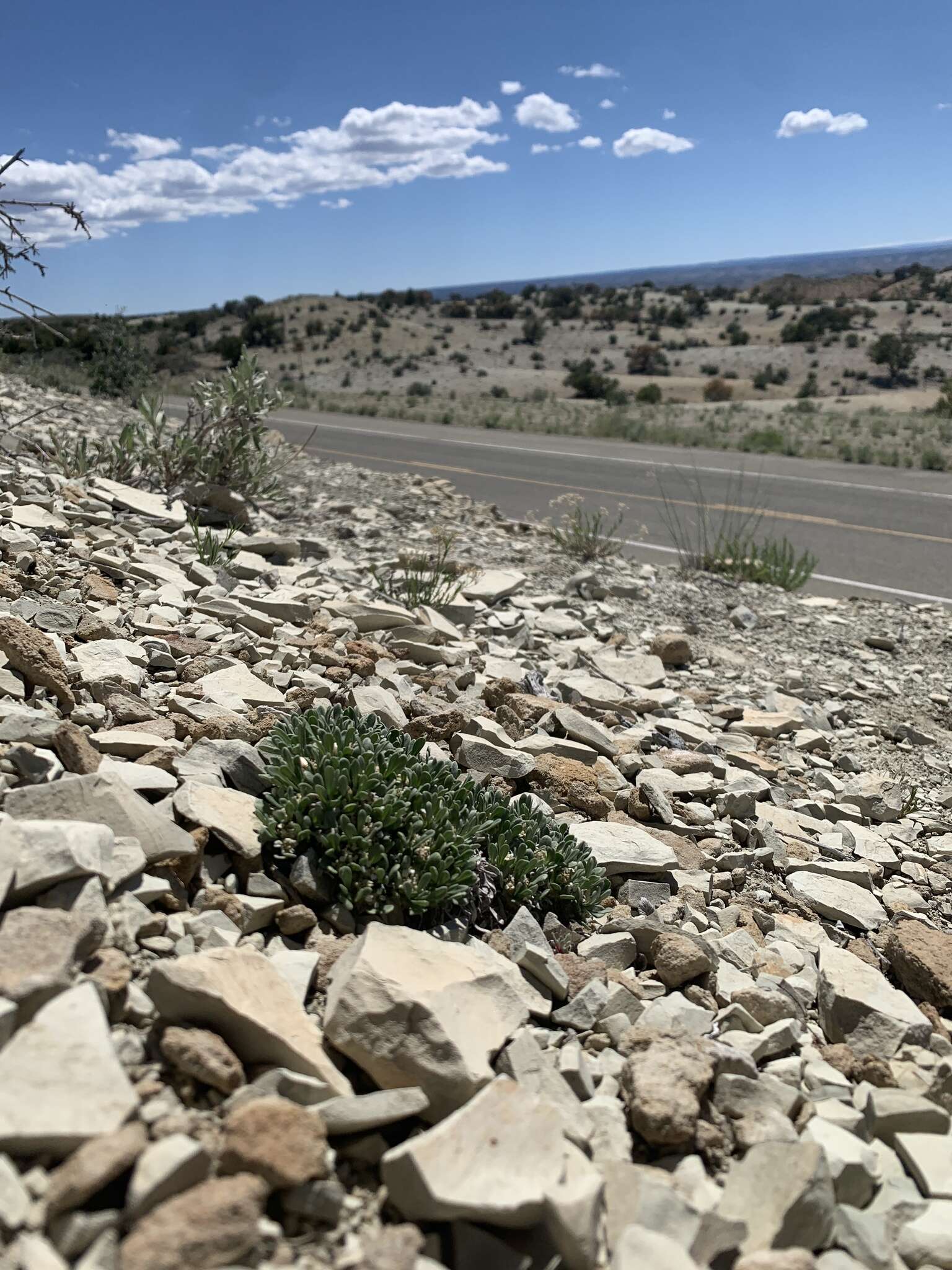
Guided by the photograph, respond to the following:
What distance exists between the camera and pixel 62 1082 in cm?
210

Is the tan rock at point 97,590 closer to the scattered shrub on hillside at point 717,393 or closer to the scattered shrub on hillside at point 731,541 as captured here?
the scattered shrub on hillside at point 731,541

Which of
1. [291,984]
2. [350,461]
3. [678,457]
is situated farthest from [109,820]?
[678,457]

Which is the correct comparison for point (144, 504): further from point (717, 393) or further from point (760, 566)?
point (717, 393)

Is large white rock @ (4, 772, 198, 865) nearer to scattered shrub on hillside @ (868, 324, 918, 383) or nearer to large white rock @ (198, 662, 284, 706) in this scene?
large white rock @ (198, 662, 284, 706)

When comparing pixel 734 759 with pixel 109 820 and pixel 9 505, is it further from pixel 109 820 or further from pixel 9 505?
pixel 9 505

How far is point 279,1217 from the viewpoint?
2092 mm

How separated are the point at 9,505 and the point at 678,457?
16434mm

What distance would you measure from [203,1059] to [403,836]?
1.10 m

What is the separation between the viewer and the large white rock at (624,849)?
156 inches

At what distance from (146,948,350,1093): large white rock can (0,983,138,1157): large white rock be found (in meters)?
0.20

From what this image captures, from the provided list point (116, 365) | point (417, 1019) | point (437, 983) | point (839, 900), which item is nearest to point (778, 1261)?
point (417, 1019)

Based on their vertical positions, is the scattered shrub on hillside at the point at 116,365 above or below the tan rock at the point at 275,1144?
above

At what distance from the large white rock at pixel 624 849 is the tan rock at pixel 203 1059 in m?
1.77

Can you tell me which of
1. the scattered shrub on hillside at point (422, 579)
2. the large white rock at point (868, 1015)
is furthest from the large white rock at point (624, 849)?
the scattered shrub on hillside at point (422, 579)
